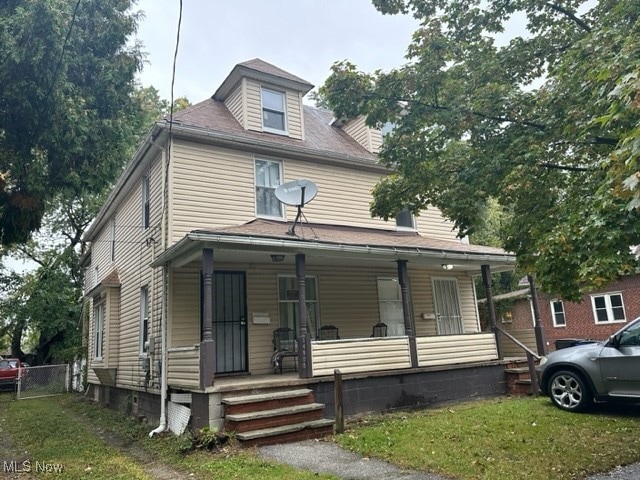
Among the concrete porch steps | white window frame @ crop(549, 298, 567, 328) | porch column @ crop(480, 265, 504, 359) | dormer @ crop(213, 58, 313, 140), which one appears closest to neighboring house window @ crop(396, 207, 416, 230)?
porch column @ crop(480, 265, 504, 359)

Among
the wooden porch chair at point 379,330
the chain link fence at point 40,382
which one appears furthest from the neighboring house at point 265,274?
the chain link fence at point 40,382

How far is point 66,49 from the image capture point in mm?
7652

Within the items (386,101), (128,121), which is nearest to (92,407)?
(128,121)

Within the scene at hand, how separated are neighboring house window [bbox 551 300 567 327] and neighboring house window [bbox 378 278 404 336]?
14605 millimetres

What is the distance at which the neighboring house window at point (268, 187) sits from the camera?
35.4ft

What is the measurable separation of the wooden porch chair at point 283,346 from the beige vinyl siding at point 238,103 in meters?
4.99

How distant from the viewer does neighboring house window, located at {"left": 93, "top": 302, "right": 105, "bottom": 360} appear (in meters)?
13.7

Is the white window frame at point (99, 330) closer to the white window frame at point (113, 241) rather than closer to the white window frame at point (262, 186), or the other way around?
the white window frame at point (113, 241)

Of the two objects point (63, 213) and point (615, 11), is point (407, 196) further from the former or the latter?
point (63, 213)

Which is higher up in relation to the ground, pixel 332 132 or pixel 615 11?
pixel 332 132

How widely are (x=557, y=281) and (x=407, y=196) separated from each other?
156 inches

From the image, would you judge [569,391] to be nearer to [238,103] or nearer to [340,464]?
[340,464]

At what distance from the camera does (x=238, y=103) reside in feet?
38.4

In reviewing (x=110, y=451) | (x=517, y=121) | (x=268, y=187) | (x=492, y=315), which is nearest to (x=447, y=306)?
(x=492, y=315)
